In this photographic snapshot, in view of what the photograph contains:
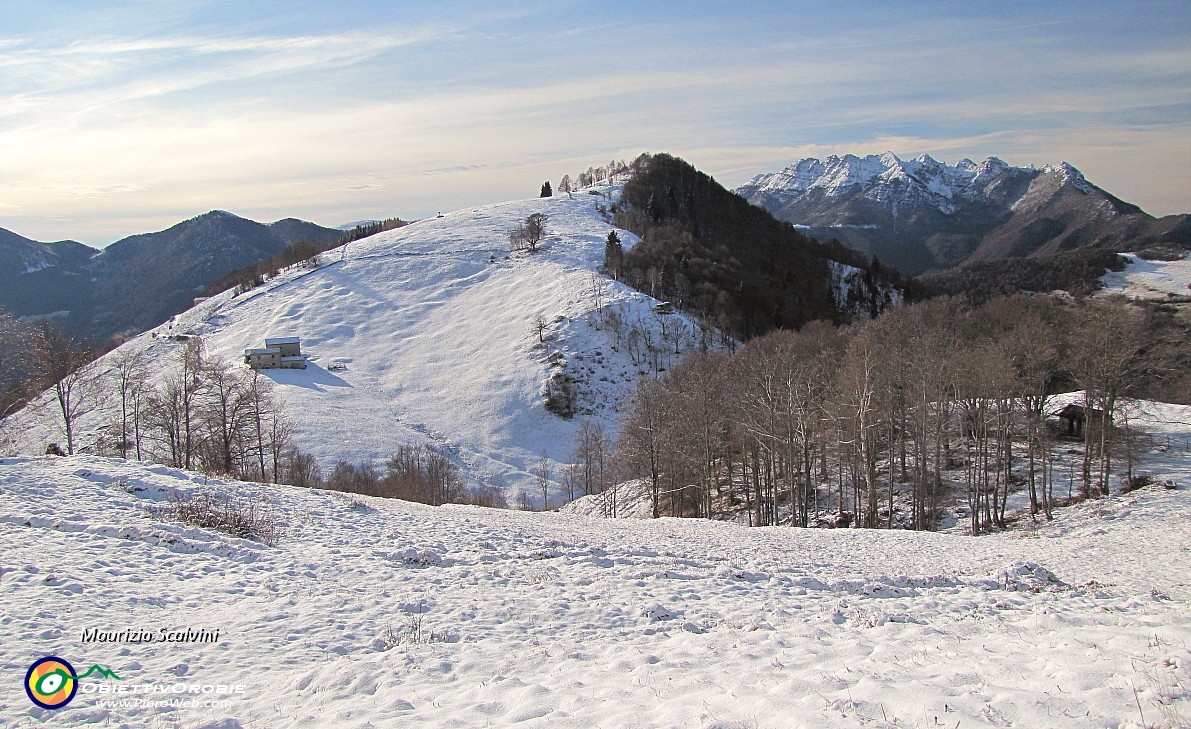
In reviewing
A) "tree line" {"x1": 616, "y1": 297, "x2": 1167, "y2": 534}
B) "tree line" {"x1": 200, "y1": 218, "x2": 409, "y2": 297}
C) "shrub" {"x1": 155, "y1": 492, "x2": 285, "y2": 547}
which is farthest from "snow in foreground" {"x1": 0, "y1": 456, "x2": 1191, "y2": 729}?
"tree line" {"x1": 200, "y1": 218, "x2": 409, "y2": 297}

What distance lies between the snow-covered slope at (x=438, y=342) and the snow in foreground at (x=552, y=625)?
47879 millimetres

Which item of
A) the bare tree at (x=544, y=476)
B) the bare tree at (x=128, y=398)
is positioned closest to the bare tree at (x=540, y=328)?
the bare tree at (x=544, y=476)

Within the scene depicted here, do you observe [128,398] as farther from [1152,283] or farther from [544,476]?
[1152,283]

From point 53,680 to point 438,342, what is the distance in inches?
3466

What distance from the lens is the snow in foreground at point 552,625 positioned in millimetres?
6660

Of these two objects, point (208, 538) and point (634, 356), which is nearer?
point (208, 538)

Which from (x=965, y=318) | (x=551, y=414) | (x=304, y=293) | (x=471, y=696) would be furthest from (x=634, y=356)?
(x=471, y=696)

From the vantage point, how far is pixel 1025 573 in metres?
14.5

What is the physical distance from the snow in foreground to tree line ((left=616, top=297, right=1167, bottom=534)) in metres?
15.3

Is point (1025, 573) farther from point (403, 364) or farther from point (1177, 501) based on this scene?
point (403, 364)

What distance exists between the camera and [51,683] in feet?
23.7

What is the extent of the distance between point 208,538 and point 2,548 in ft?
11.1

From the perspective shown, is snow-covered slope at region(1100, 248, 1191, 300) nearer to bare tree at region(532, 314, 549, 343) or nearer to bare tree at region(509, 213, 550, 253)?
bare tree at region(509, 213, 550, 253)

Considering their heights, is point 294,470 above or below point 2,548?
below
